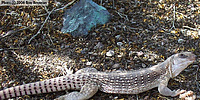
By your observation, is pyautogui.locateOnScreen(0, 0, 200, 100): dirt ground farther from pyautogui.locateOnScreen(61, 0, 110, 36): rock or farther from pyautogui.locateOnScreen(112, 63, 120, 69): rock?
pyautogui.locateOnScreen(61, 0, 110, 36): rock

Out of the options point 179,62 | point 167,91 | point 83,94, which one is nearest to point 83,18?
point 83,94

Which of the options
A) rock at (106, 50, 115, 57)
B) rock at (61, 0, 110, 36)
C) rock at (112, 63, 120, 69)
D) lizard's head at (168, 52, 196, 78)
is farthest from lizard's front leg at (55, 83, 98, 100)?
rock at (61, 0, 110, 36)

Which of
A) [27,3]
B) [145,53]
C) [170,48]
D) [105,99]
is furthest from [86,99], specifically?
[27,3]

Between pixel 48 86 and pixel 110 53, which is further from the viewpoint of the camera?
pixel 110 53

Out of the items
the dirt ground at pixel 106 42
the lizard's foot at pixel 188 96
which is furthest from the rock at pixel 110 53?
the lizard's foot at pixel 188 96

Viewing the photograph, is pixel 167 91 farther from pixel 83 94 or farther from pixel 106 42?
pixel 106 42

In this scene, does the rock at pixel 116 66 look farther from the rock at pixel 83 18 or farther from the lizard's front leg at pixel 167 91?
the rock at pixel 83 18

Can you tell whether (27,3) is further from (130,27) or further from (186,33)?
(186,33)
